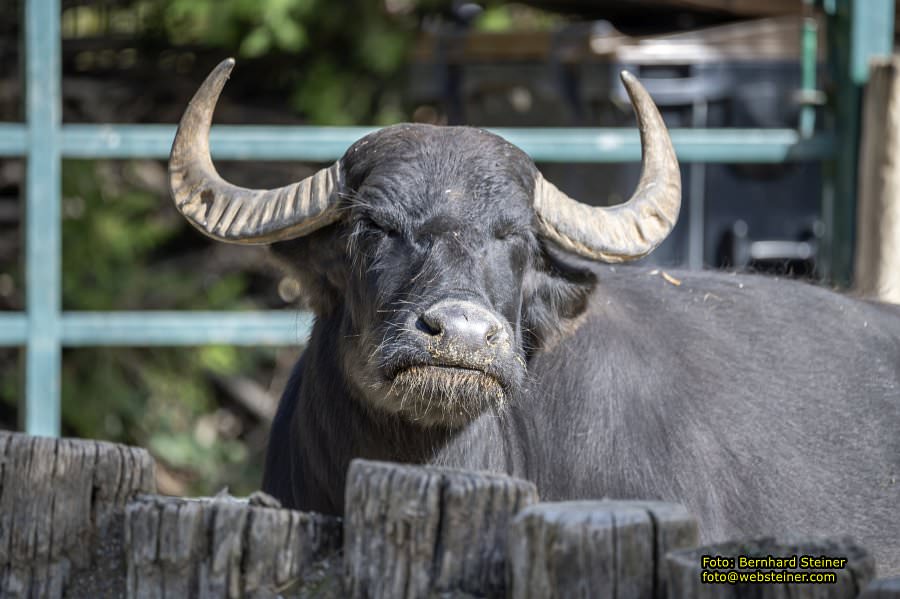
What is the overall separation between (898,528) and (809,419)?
1.78 feet

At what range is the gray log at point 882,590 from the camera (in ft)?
6.72

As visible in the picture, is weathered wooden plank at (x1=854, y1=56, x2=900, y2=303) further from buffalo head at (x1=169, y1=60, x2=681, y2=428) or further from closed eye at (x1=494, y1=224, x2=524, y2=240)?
closed eye at (x1=494, y1=224, x2=524, y2=240)

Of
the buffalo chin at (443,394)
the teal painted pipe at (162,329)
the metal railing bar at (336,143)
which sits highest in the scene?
the metal railing bar at (336,143)

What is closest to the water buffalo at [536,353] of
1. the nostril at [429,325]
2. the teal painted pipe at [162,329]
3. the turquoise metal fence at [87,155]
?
the nostril at [429,325]

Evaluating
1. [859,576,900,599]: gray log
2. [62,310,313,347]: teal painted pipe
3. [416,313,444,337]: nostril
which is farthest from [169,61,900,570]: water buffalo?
[859,576,900,599]: gray log

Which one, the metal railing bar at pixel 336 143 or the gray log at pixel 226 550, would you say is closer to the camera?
the gray log at pixel 226 550

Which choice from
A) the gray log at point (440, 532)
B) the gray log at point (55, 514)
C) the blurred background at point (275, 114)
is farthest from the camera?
the blurred background at point (275, 114)

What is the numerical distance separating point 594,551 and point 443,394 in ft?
4.81

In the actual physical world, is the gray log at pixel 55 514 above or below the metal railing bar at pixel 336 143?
below

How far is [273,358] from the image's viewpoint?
9445 mm

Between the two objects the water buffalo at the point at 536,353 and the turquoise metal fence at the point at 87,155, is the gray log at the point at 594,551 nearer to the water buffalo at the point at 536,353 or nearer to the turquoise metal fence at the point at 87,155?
the water buffalo at the point at 536,353

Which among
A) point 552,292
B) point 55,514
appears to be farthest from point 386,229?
point 55,514

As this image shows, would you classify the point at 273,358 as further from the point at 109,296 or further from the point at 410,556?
the point at 410,556

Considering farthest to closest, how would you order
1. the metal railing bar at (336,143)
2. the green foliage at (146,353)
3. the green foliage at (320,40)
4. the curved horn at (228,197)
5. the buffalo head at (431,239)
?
the green foliage at (146,353), the green foliage at (320,40), the metal railing bar at (336,143), the curved horn at (228,197), the buffalo head at (431,239)
